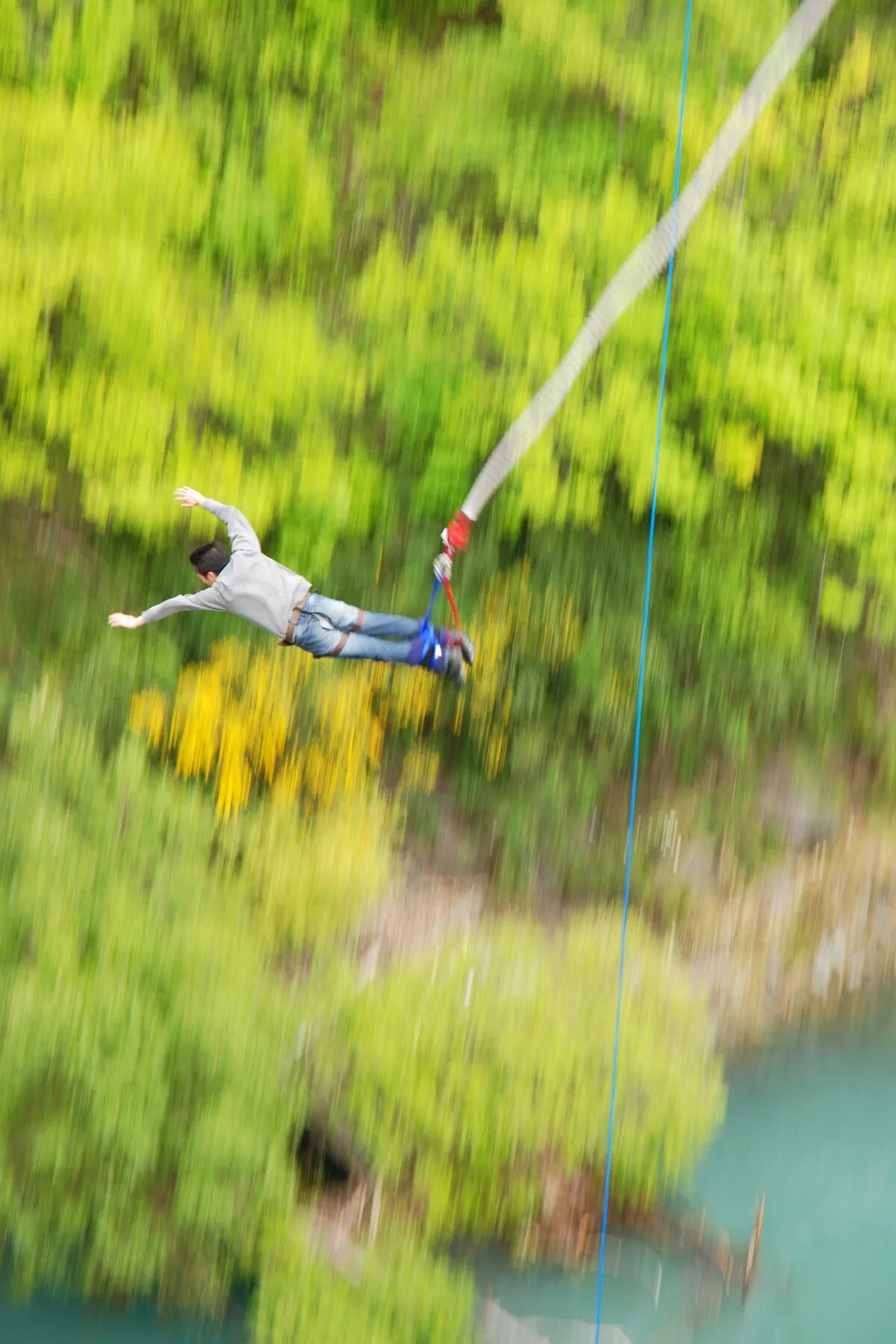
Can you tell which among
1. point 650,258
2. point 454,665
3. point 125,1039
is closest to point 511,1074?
point 125,1039

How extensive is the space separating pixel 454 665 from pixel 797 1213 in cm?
451

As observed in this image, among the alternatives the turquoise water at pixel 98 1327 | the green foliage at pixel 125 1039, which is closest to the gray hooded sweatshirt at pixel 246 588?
the green foliage at pixel 125 1039

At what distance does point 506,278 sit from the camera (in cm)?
669

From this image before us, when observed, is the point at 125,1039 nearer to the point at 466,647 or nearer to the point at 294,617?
the point at 294,617

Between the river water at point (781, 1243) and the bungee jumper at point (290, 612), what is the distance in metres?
3.78

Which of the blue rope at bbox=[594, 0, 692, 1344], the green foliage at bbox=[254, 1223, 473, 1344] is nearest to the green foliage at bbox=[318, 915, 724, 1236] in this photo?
the blue rope at bbox=[594, 0, 692, 1344]

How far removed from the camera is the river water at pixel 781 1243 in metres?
7.32

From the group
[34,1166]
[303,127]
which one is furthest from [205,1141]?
[303,127]

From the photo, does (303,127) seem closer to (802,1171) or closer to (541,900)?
(541,900)

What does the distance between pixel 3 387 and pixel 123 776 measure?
2249mm

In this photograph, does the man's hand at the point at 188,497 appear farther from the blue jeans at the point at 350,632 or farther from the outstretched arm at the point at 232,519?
the blue jeans at the point at 350,632

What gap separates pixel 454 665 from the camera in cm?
687

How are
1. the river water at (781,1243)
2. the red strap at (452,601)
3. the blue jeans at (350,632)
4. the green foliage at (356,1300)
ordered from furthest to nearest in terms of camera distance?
1. the river water at (781,1243)
2. the red strap at (452,601)
3. the blue jeans at (350,632)
4. the green foliage at (356,1300)

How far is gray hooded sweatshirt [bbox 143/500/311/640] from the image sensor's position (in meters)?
6.02
